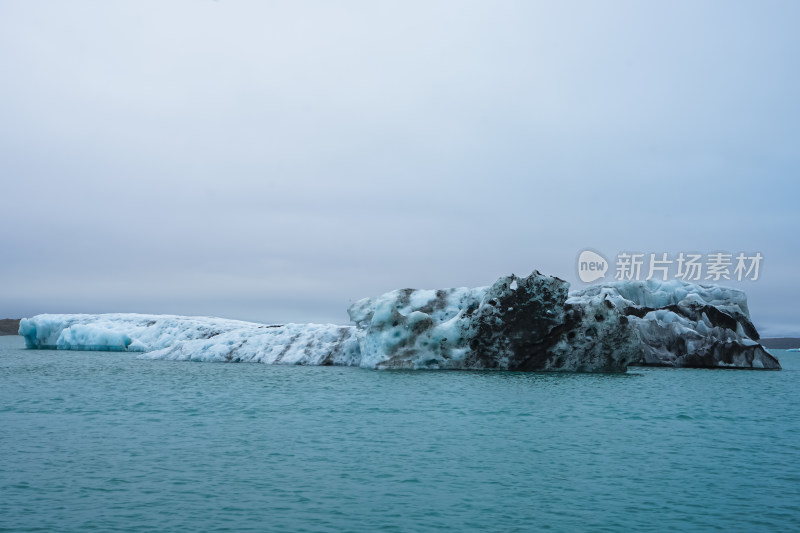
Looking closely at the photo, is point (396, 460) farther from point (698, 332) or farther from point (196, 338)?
point (196, 338)

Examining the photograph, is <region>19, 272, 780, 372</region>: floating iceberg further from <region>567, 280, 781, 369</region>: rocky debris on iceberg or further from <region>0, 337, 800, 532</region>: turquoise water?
<region>0, 337, 800, 532</region>: turquoise water

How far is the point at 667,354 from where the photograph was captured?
5028cm

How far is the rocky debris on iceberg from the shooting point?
49.2m

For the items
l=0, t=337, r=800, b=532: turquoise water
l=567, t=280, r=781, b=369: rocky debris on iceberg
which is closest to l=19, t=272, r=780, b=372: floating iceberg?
l=567, t=280, r=781, b=369: rocky debris on iceberg

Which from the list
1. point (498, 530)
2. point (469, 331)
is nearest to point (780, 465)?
point (498, 530)

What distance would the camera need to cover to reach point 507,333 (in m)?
37.5

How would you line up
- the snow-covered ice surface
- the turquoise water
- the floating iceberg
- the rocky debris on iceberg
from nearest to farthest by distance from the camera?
the turquoise water
the floating iceberg
the snow-covered ice surface
the rocky debris on iceberg

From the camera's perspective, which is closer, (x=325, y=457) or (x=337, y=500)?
(x=337, y=500)

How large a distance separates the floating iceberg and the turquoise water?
7830mm

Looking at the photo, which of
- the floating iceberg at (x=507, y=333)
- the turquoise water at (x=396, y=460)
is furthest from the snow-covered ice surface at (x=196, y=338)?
the turquoise water at (x=396, y=460)

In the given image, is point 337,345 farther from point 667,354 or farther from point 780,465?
point 780,465

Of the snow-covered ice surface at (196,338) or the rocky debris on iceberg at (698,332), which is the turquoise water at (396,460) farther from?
the rocky debris on iceberg at (698,332)

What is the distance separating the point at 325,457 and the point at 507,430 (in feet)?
18.8

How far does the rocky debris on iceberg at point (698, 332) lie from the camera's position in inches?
1939
